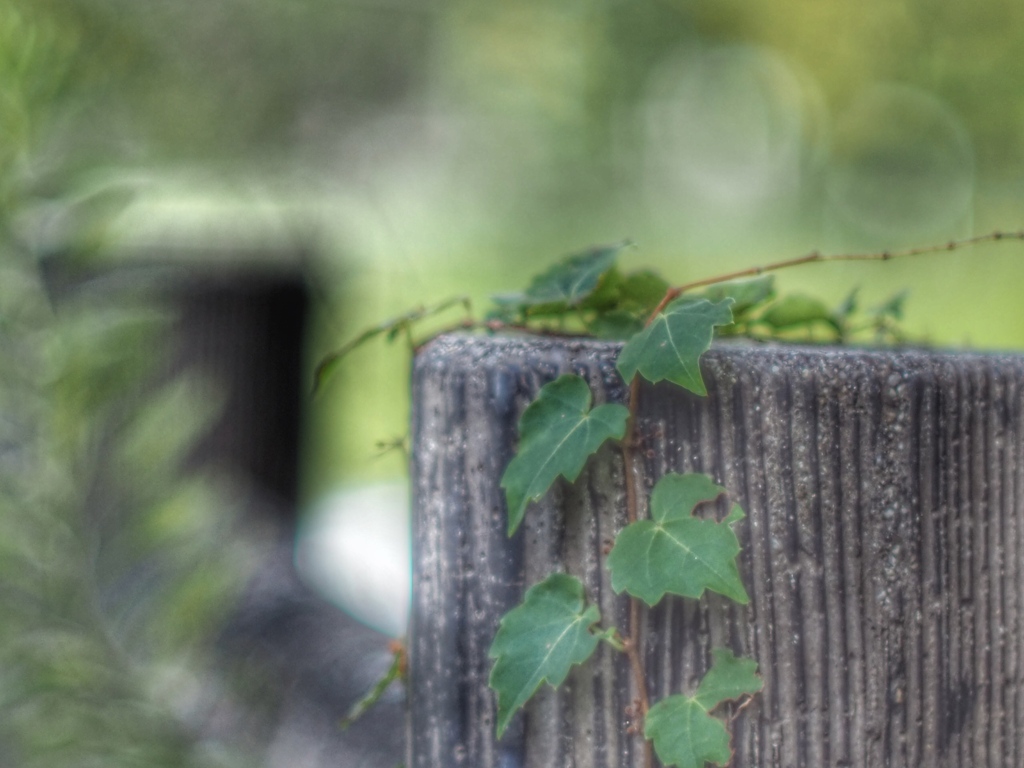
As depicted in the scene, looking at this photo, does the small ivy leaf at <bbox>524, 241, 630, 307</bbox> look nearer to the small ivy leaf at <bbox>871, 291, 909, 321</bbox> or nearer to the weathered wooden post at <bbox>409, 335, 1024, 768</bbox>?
the weathered wooden post at <bbox>409, 335, 1024, 768</bbox>

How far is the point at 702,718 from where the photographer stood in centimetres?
57

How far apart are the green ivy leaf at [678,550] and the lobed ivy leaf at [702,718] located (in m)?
0.05

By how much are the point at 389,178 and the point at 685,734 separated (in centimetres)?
626

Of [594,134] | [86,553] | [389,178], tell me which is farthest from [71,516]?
[594,134]

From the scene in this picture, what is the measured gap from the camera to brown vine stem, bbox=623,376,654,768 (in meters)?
0.58

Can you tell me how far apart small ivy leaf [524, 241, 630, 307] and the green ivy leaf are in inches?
9.2

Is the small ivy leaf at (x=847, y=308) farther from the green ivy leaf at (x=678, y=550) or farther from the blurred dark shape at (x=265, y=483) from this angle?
the blurred dark shape at (x=265, y=483)

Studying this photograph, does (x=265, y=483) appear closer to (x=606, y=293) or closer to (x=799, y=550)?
(x=606, y=293)

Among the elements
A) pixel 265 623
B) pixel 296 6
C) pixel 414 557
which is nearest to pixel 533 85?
pixel 296 6

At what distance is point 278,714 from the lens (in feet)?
4.44

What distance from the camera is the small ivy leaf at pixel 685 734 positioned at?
1.84ft

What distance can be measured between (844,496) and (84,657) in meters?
1.13

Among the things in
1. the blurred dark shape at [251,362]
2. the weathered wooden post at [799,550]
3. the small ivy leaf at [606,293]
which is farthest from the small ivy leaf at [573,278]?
the blurred dark shape at [251,362]

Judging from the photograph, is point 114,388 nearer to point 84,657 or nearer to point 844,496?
point 84,657
